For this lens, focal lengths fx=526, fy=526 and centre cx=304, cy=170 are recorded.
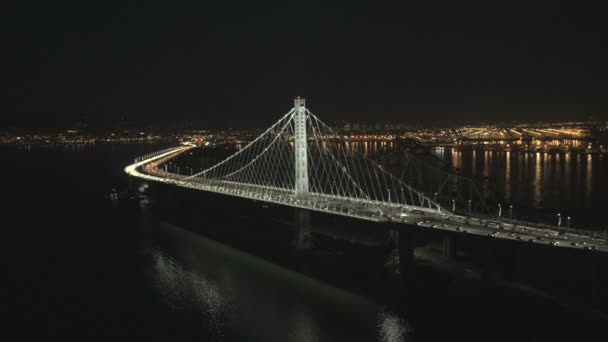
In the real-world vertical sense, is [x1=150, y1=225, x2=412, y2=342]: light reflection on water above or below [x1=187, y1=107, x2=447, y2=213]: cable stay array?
below

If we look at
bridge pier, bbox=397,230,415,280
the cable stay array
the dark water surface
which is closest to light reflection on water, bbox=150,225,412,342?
the dark water surface

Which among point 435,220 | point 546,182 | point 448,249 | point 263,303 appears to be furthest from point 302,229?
point 546,182

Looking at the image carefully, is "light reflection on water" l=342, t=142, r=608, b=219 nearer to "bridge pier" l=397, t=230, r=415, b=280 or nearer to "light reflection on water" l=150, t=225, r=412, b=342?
"light reflection on water" l=150, t=225, r=412, b=342

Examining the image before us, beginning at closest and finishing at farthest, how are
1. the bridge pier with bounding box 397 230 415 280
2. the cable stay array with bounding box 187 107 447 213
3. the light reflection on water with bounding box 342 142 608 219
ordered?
the bridge pier with bounding box 397 230 415 280, the cable stay array with bounding box 187 107 447 213, the light reflection on water with bounding box 342 142 608 219

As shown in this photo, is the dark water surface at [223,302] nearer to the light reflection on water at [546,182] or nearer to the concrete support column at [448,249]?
the concrete support column at [448,249]

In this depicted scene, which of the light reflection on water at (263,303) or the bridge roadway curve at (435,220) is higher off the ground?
the bridge roadway curve at (435,220)

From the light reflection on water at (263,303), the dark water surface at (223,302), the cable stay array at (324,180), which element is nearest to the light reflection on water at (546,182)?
the cable stay array at (324,180)

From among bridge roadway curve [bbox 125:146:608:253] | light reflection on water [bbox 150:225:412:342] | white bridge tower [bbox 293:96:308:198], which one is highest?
white bridge tower [bbox 293:96:308:198]

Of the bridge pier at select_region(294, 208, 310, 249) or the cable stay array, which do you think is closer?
the bridge pier at select_region(294, 208, 310, 249)

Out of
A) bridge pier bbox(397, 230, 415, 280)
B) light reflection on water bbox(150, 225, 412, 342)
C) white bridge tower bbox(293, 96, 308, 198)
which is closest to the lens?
light reflection on water bbox(150, 225, 412, 342)

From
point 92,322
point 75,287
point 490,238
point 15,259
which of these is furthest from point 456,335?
point 15,259
